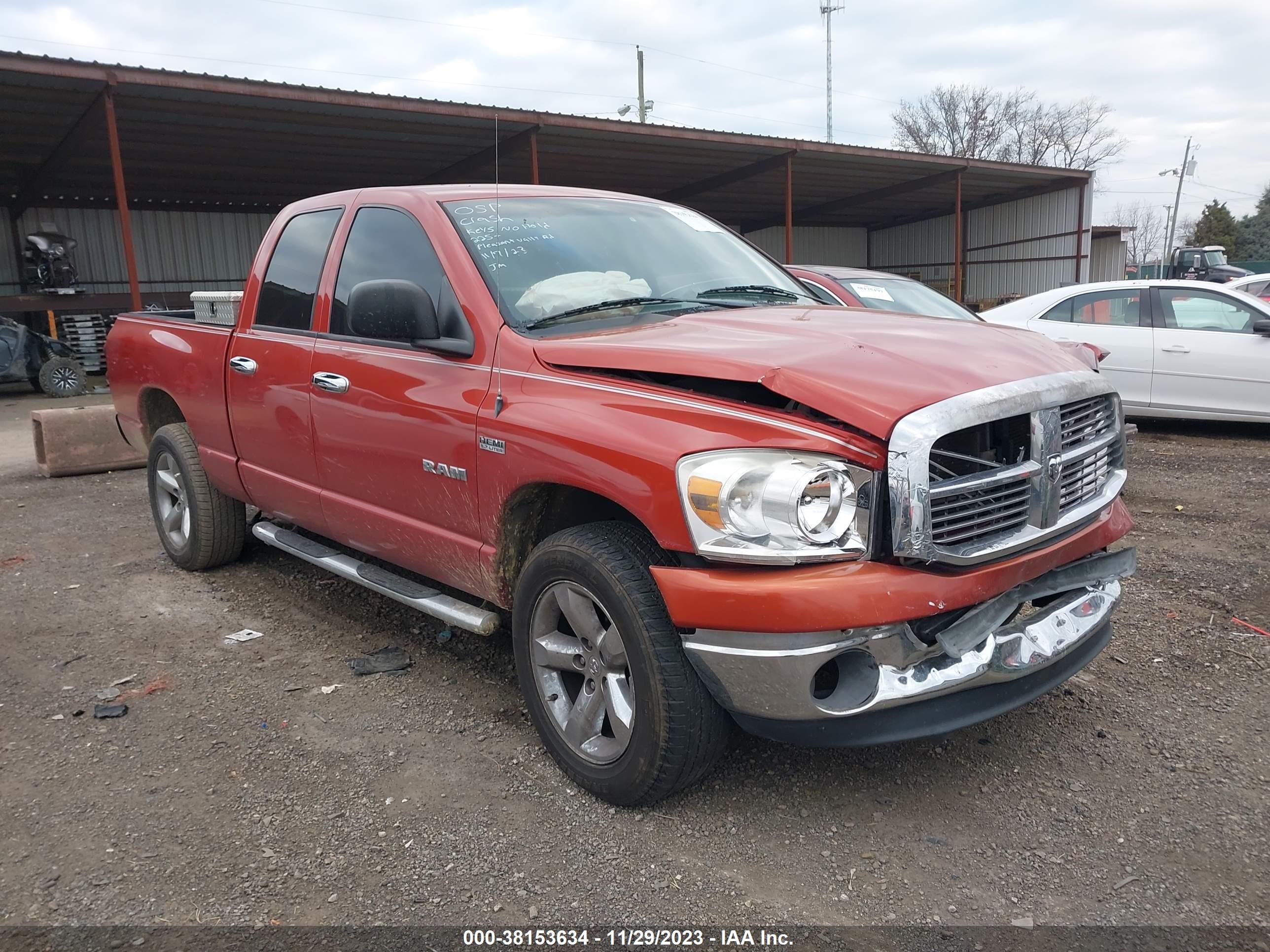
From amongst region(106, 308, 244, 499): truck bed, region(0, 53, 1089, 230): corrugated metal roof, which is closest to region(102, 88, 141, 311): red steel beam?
region(0, 53, 1089, 230): corrugated metal roof

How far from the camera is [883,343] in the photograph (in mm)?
2822

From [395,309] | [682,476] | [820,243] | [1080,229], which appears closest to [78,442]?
[395,309]

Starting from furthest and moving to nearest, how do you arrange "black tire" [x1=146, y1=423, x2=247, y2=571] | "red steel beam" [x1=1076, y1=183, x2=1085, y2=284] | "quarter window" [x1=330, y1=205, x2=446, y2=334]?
"red steel beam" [x1=1076, y1=183, x2=1085, y2=284] → "black tire" [x1=146, y1=423, x2=247, y2=571] → "quarter window" [x1=330, y1=205, x2=446, y2=334]

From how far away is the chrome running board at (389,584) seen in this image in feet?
10.8

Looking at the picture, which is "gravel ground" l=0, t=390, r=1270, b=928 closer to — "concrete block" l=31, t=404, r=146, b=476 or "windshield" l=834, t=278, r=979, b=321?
"windshield" l=834, t=278, r=979, b=321

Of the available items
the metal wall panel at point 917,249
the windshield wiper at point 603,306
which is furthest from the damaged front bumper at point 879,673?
the metal wall panel at point 917,249

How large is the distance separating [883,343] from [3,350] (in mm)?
16076

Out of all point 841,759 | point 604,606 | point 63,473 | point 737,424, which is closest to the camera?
point 737,424

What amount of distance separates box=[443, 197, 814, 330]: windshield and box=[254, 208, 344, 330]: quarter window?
904mm

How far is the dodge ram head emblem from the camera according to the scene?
2674mm

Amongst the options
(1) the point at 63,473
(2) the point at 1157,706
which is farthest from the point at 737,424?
(1) the point at 63,473

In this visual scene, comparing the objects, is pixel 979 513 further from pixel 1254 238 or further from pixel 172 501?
pixel 1254 238

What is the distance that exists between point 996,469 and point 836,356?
0.54m

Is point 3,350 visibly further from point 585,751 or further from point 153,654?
point 585,751
